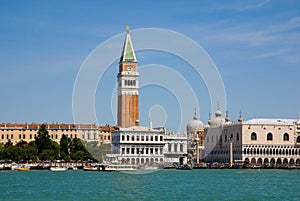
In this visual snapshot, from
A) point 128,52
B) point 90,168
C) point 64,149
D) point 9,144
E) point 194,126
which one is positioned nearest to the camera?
point 90,168

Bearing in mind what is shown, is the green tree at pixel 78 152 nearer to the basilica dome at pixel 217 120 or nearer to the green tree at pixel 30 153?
the green tree at pixel 30 153

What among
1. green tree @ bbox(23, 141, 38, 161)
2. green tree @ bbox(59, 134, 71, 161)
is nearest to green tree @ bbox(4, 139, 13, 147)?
green tree @ bbox(59, 134, 71, 161)

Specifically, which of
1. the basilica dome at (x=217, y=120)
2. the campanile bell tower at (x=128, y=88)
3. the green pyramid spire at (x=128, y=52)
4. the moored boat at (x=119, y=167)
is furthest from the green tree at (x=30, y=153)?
the basilica dome at (x=217, y=120)

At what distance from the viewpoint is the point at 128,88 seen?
11300cm

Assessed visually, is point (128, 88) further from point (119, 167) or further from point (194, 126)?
point (119, 167)

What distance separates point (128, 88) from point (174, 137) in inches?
501

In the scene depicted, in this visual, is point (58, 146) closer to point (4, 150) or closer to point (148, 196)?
point (4, 150)

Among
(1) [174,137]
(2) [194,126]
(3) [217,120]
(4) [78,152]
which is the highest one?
(3) [217,120]

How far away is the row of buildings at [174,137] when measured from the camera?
320 ft

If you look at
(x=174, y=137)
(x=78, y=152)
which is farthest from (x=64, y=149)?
(x=174, y=137)

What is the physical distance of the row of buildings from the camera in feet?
320

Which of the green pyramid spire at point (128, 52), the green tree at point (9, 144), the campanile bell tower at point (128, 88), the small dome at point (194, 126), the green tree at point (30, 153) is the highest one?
the green pyramid spire at point (128, 52)

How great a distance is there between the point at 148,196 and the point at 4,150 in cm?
5498

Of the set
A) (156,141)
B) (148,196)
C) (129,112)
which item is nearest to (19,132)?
(129,112)
